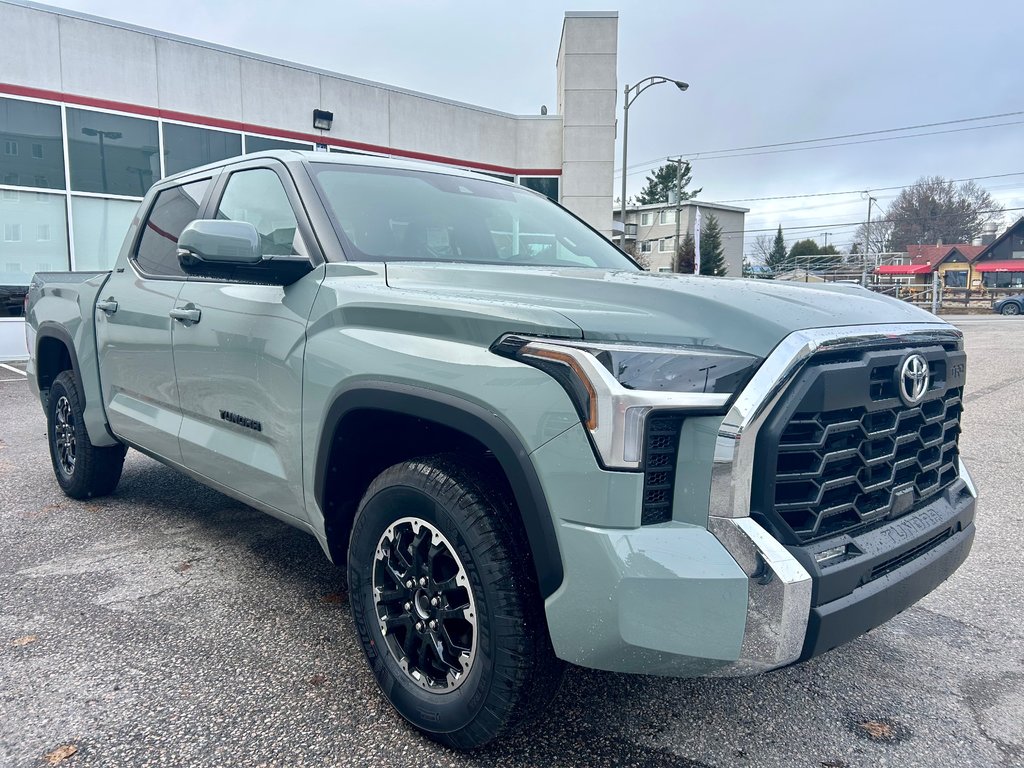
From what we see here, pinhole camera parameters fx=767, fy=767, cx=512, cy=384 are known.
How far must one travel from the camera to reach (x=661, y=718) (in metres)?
2.46

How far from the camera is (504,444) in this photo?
1.95 m

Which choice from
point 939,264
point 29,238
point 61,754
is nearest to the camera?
point 61,754

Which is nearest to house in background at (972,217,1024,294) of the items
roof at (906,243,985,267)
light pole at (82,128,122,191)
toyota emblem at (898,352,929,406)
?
roof at (906,243,985,267)

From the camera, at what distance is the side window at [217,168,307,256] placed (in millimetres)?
3025

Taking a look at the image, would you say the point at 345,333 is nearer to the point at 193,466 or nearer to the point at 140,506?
the point at 193,466

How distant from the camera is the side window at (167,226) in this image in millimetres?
3754

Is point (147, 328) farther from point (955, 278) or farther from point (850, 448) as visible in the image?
point (955, 278)

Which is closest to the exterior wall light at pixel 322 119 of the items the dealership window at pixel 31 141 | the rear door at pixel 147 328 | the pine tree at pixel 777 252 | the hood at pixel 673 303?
the dealership window at pixel 31 141

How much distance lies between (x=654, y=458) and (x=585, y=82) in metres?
20.8

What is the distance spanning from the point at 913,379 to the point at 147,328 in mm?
3305

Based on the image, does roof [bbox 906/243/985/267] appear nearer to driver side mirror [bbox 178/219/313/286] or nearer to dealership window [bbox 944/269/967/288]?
dealership window [bbox 944/269/967/288]

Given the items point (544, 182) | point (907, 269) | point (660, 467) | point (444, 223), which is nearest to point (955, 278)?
point (907, 269)

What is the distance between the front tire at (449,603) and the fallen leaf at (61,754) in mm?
875

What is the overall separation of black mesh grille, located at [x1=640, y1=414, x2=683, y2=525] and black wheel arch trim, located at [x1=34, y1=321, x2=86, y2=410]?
3.83 metres
